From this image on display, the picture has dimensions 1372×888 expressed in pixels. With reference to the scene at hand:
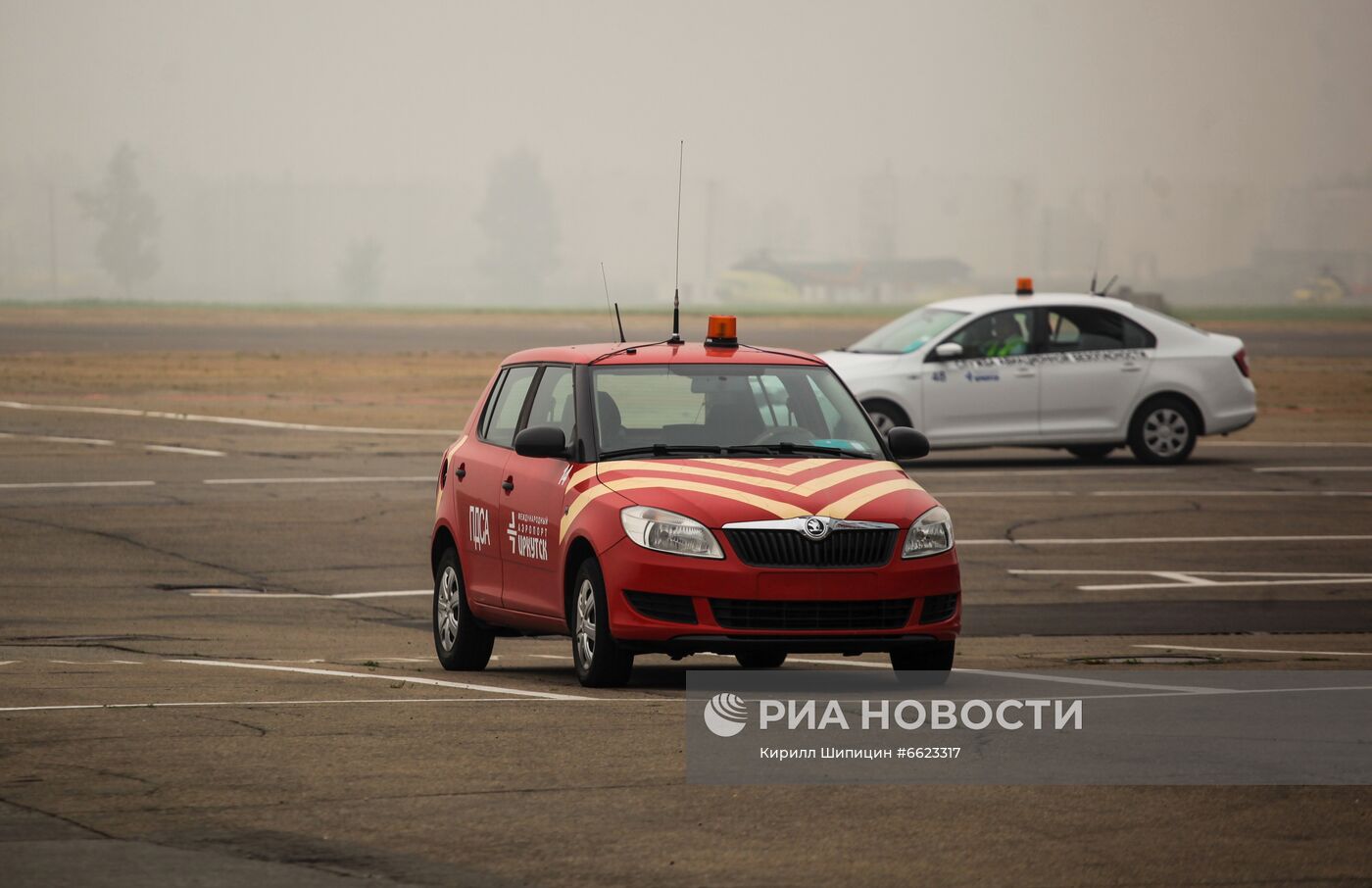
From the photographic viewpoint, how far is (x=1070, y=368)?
78.1ft

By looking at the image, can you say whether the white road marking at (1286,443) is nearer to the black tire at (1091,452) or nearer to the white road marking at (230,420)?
the black tire at (1091,452)

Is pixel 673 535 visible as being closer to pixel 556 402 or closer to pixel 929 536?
pixel 929 536

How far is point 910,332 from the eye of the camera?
24.2m

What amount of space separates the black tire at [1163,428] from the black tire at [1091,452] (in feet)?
2.26

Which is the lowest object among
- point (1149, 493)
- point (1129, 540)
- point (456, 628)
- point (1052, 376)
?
point (1149, 493)

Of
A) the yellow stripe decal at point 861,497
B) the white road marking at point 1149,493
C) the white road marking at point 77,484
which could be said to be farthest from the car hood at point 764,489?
the white road marking at point 77,484

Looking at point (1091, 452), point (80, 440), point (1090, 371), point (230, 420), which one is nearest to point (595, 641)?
point (1090, 371)

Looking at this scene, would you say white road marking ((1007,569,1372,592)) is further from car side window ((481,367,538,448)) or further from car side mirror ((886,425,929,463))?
car side window ((481,367,538,448))

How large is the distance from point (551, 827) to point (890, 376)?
17.1 m

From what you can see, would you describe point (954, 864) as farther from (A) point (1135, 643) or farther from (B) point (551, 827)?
(A) point (1135, 643)

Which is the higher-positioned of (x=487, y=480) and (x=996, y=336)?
(x=487, y=480)

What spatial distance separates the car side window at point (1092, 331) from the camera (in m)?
23.9

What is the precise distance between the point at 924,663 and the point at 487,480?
8.72ft

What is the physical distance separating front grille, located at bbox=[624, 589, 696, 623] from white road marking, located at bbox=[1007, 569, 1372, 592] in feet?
22.0
